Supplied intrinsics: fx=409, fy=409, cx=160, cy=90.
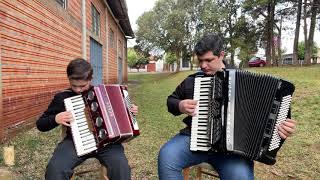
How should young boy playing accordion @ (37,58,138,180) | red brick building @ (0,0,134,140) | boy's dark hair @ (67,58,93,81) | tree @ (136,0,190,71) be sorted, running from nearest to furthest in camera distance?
young boy playing accordion @ (37,58,138,180)
boy's dark hair @ (67,58,93,81)
red brick building @ (0,0,134,140)
tree @ (136,0,190,71)

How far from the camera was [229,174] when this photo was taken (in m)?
3.54

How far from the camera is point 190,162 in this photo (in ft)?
12.3

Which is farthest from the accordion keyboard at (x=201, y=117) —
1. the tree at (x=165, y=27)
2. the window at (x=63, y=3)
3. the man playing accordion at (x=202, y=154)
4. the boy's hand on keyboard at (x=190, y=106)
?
the tree at (x=165, y=27)

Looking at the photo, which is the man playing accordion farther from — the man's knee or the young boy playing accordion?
the man's knee

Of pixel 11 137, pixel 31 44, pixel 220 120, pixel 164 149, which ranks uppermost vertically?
Answer: pixel 31 44

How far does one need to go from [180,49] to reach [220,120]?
3821cm

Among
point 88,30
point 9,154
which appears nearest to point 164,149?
point 9,154

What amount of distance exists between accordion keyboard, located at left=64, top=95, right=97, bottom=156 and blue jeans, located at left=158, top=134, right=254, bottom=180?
0.67 metres

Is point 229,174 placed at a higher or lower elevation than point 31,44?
lower

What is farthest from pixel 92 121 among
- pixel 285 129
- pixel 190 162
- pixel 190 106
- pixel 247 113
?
pixel 285 129

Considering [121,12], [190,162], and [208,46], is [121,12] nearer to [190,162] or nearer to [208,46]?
[208,46]

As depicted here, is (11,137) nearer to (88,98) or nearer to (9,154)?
(9,154)

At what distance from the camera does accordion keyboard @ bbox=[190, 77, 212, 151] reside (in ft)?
11.2

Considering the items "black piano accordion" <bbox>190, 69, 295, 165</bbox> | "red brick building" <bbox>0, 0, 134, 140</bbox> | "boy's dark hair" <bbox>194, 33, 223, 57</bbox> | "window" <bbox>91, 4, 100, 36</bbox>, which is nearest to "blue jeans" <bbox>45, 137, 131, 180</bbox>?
"black piano accordion" <bbox>190, 69, 295, 165</bbox>
